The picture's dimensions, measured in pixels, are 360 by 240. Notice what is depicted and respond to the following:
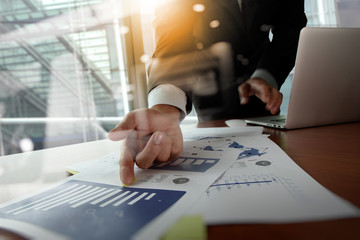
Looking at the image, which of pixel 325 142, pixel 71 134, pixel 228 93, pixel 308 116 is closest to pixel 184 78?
pixel 228 93

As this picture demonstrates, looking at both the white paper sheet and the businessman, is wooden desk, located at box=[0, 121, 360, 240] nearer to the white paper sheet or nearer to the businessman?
the white paper sheet

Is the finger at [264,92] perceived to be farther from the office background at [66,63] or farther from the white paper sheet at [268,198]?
the office background at [66,63]

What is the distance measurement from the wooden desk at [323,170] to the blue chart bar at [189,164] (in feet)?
0.51

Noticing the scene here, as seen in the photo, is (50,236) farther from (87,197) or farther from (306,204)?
(306,204)

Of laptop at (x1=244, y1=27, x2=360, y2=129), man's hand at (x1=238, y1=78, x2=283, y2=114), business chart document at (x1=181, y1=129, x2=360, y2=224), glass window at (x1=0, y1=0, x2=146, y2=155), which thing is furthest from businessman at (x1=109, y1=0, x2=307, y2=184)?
glass window at (x1=0, y1=0, x2=146, y2=155)

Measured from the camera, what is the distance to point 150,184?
0.37 m

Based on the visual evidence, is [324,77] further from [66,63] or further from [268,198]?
[66,63]

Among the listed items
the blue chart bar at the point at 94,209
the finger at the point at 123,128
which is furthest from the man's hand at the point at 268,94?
the blue chart bar at the point at 94,209

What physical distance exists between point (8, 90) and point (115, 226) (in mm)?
7227

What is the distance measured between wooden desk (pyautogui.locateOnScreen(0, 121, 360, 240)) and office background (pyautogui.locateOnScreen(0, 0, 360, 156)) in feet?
6.75

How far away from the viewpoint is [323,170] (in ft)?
1.23

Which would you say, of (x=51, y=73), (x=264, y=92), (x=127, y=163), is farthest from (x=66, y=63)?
(x=127, y=163)

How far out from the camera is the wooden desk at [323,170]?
0.21 meters

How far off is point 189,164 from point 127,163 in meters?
0.12
